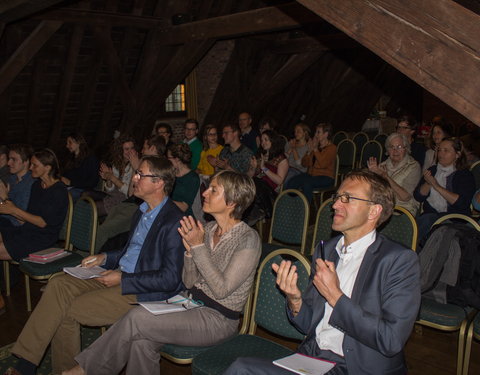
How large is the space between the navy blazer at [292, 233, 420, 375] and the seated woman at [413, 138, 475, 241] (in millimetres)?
2072

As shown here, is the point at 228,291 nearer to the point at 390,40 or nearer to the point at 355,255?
the point at 355,255

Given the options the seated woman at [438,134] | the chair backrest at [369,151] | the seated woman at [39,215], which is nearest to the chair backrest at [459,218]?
the seated woman at [438,134]

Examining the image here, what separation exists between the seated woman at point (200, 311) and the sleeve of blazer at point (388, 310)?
2.24 ft

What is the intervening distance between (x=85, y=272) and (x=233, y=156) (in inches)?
107

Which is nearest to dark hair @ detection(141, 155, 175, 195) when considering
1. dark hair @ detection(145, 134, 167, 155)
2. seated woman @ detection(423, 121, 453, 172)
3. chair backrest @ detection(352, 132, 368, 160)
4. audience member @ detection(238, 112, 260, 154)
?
dark hair @ detection(145, 134, 167, 155)

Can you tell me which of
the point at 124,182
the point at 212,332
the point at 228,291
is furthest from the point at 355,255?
the point at 124,182

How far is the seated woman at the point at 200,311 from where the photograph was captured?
2.56 m

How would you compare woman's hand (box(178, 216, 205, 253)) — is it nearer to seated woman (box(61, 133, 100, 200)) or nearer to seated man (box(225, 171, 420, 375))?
seated man (box(225, 171, 420, 375))

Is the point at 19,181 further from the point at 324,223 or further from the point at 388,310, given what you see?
the point at 388,310

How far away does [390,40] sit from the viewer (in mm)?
2391

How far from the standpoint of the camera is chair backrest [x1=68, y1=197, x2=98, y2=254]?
389 centimetres

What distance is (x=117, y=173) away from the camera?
5.31m

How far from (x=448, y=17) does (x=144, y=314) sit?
2.00m

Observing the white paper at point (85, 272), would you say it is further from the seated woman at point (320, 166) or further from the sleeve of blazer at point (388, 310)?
the seated woman at point (320, 166)
